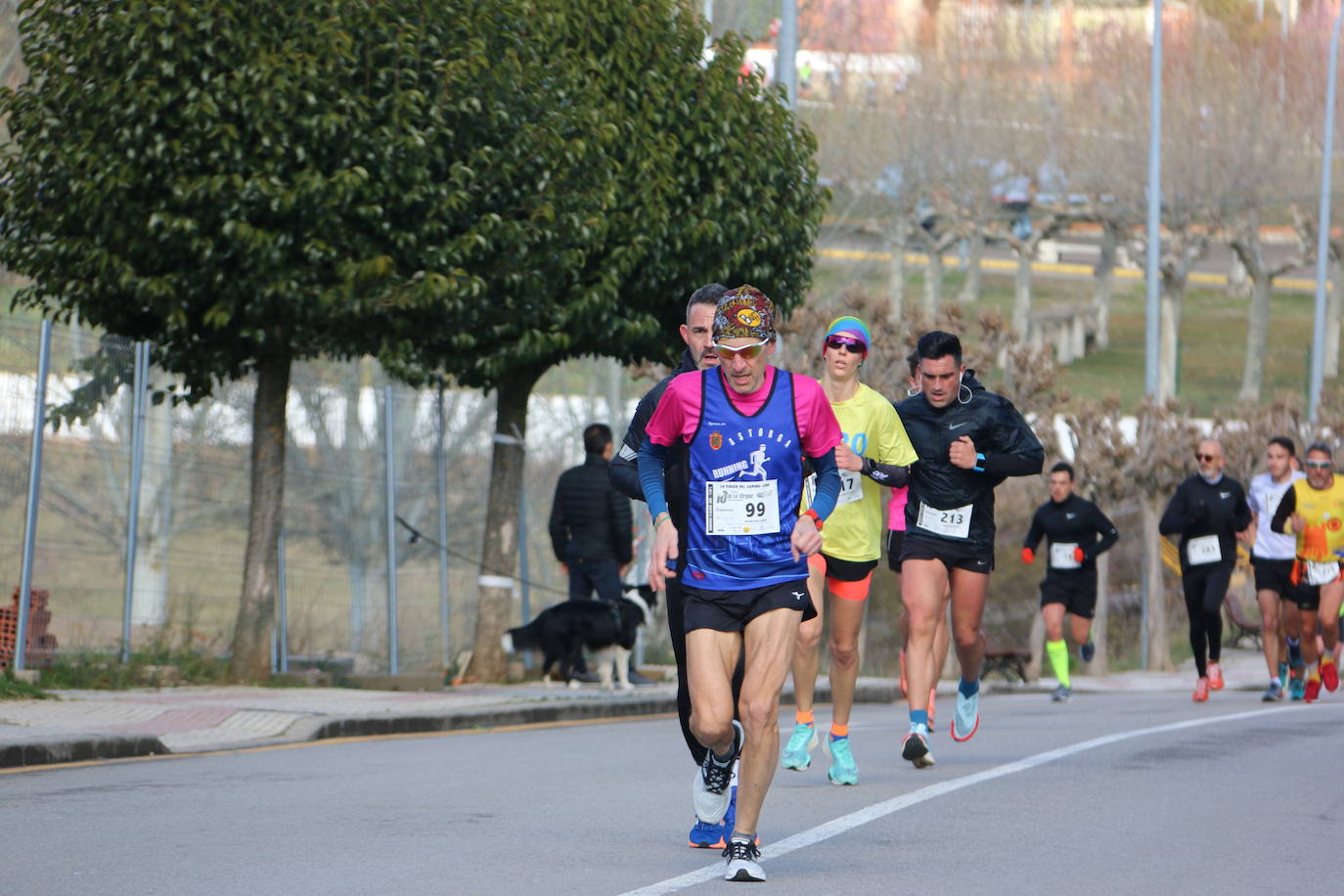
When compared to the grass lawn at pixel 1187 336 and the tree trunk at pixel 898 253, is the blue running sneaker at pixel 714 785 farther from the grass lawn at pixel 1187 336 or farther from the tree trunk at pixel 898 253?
the tree trunk at pixel 898 253

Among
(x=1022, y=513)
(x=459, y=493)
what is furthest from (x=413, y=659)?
(x=1022, y=513)

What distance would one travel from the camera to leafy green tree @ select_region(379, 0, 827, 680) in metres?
17.1

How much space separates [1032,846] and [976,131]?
174 ft

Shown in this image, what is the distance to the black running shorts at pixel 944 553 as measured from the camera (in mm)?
11109

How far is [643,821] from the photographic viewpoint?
28.8 feet

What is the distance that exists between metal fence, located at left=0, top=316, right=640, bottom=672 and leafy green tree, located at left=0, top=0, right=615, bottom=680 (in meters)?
0.73

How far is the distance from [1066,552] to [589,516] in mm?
4421

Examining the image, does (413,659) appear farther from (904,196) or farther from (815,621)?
(904,196)

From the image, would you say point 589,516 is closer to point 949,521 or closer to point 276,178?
point 276,178

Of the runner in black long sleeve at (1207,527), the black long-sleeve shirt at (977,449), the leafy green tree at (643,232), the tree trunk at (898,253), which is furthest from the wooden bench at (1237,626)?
the tree trunk at (898,253)

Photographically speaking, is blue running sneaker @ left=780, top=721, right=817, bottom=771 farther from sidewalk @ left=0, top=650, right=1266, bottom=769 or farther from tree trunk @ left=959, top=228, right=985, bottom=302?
tree trunk @ left=959, top=228, right=985, bottom=302

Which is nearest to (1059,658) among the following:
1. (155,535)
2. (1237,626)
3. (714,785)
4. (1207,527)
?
(1207,527)

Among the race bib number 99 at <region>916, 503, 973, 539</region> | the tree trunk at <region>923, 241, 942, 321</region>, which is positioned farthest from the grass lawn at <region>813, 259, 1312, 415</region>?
the race bib number 99 at <region>916, 503, 973, 539</region>

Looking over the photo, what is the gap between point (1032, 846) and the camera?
805 centimetres
